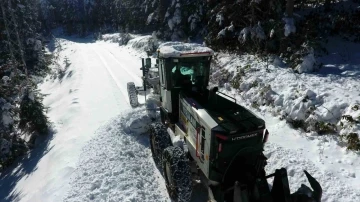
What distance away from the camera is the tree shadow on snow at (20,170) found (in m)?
8.81

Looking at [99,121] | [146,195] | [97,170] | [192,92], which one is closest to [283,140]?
[192,92]

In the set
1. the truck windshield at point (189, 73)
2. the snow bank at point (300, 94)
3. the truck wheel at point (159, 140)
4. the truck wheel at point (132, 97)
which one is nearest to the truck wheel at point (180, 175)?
Result: the truck wheel at point (159, 140)

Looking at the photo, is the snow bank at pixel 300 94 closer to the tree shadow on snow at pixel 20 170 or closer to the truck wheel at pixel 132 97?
the truck wheel at pixel 132 97

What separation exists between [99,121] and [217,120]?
709cm

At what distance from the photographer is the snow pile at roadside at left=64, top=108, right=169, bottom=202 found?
20.9 feet

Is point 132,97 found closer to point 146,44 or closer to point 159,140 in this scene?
point 159,140

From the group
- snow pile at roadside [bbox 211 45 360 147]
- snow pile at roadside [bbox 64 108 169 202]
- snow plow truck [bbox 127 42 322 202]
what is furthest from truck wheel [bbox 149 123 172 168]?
snow pile at roadside [bbox 211 45 360 147]

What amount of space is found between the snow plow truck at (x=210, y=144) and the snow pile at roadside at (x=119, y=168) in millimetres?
580

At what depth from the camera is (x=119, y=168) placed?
23.9ft

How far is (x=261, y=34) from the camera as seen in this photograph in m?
14.1

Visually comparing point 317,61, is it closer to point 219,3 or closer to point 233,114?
point 233,114

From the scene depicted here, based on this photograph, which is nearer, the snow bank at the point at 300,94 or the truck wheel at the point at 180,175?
the truck wheel at the point at 180,175

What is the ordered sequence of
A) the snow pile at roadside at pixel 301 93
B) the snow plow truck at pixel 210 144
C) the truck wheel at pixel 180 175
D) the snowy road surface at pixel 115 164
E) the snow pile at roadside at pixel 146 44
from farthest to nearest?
the snow pile at roadside at pixel 146 44 < the snow pile at roadside at pixel 301 93 < the snowy road surface at pixel 115 164 < the truck wheel at pixel 180 175 < the snow plow truck at pixel 210 144

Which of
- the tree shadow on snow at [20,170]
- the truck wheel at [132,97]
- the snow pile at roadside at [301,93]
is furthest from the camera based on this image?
the truck wheel at [132,97]
